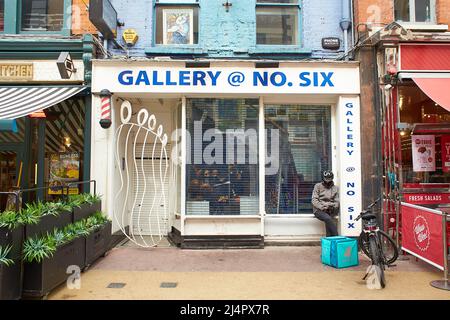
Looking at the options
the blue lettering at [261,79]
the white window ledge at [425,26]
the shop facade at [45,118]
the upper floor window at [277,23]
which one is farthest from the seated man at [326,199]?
the shop facade at [45,118]

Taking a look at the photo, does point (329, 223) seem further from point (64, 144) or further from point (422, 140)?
point (64, 144)

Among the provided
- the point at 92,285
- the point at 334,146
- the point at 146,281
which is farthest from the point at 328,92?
the point at 92,285

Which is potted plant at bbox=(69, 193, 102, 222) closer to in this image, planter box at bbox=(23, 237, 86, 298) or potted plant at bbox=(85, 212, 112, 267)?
potted plant at bbox=(85, 212, 112, 267)

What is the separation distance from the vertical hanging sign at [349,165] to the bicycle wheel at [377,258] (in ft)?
6.78

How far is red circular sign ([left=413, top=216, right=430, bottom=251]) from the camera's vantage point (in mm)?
5867

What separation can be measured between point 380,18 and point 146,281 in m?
6.98

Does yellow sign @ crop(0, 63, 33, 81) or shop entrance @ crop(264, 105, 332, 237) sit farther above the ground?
yellow sign @ crop(0, 63, 33, 81)

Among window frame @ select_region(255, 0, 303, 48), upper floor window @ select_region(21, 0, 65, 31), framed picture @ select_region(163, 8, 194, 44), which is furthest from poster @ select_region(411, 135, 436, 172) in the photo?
upper floor window @ select_region(21, 0, 65, 31)

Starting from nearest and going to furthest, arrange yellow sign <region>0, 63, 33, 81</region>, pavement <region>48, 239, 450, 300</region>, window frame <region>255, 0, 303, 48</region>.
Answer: pavement <region>48, 239, 450, 300</region> < yellow sign <region>0, 63, 33, 81</region> < window frame <region>255, 0, 303, 48</region>

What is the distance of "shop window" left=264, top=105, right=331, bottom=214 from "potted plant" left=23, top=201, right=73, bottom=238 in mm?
4158

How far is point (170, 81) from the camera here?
25.5ft

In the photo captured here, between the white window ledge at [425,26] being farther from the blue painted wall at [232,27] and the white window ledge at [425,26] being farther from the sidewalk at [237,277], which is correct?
the sidewalk at [237,277]

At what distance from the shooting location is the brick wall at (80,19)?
26.6ft

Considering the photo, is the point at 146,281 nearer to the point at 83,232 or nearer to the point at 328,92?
the point at 83,232
